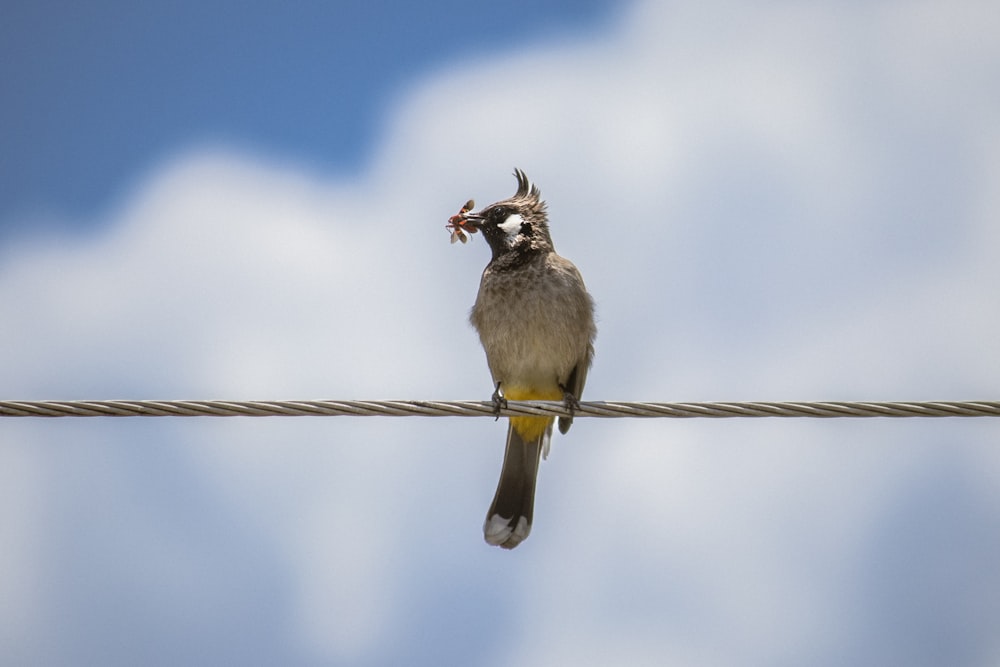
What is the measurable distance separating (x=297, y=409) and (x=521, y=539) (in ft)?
9.52

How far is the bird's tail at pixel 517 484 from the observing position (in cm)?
658

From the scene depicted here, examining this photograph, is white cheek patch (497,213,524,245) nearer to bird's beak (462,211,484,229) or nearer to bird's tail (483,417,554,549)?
bird's beak (462,211,484,229)

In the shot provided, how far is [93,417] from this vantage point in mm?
3994

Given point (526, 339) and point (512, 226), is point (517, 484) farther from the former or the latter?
point (512, 226)

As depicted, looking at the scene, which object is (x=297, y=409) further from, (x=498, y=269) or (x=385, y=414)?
(x=498, y=269)

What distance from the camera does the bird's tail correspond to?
6582 millimetres

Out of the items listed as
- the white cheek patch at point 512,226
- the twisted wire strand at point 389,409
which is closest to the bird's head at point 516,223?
the white cheek patch at point 512,226

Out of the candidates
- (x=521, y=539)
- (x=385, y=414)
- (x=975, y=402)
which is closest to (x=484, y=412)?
(x=385, y=414)

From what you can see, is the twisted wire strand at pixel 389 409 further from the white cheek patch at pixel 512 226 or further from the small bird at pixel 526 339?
the white cheek patch at pixel 512 226

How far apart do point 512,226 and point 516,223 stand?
38 mm

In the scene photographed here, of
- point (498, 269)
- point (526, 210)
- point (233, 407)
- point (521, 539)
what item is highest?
point (526, 210)

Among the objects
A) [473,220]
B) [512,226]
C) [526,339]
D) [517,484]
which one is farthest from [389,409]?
[473,220]

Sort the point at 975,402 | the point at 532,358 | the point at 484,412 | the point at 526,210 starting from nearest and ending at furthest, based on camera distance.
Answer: the point at 975,402, the point at 484,412, the point at 532,358, the point at 526,210

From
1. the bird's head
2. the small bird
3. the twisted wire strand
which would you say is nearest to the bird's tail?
the small bird
